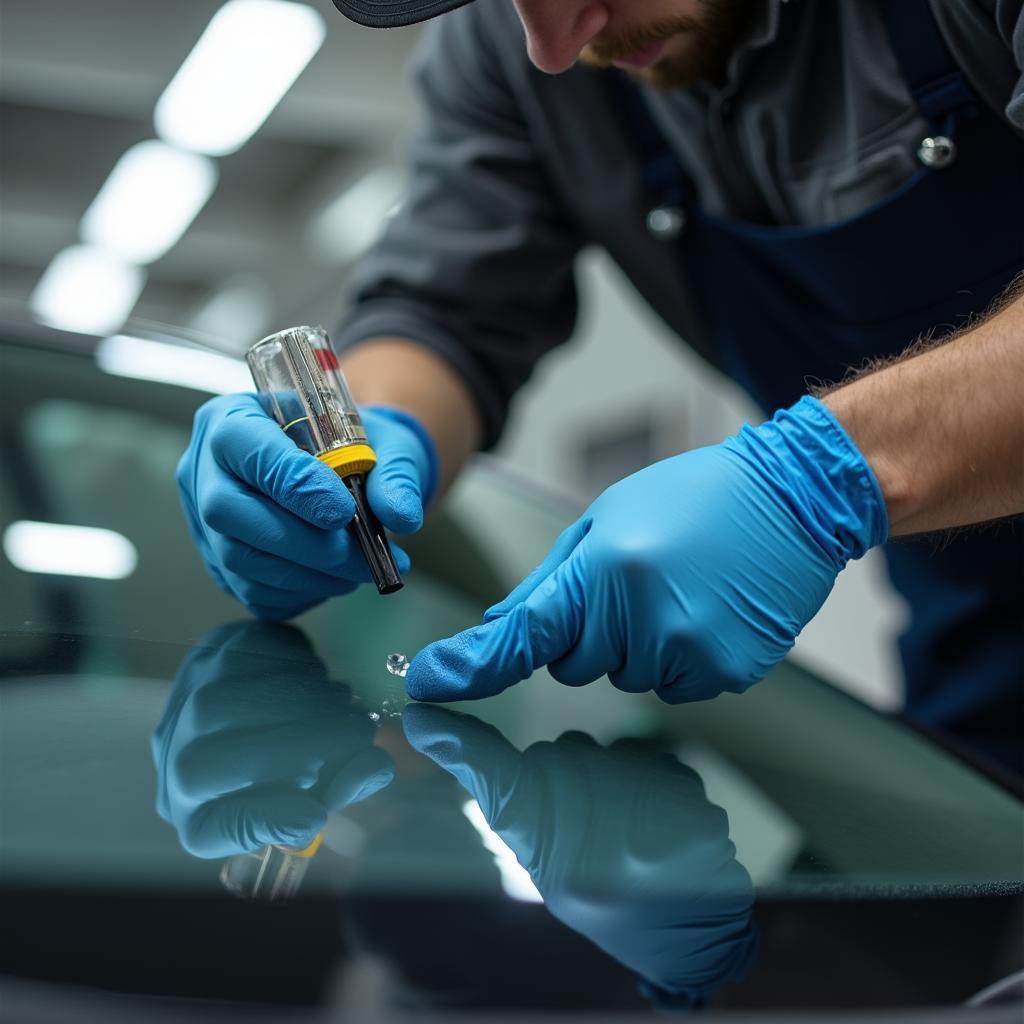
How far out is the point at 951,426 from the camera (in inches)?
34.5

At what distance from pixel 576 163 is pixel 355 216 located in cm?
547

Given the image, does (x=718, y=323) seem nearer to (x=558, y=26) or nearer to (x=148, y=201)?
(x=558, y=26)

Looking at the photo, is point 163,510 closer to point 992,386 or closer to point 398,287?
point 398,287

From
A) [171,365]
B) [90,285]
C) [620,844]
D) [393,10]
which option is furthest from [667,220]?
[90,285]

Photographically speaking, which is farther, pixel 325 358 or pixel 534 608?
pixel 325 358

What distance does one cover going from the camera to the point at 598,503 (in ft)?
3.05

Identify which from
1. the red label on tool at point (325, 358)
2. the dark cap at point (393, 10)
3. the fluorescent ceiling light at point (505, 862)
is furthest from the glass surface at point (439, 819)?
the dark cap at point (393, 10)

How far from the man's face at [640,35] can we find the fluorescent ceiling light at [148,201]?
16.3 ft

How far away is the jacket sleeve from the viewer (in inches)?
65.0

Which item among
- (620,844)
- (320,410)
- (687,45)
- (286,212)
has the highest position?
(687,45)

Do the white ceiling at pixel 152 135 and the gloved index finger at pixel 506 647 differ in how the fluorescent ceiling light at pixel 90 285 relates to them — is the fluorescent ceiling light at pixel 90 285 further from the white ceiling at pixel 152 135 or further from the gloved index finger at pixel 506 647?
the gloved index finger at pixel 506 647

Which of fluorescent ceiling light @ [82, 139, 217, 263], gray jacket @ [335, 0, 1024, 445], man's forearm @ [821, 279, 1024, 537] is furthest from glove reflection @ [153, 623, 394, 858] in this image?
fluorescent ceiling light @ [82, 139, 217, 263]

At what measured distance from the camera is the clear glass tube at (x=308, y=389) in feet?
3.38

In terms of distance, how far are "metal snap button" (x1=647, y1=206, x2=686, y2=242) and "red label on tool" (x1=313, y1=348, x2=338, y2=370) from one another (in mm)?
640
